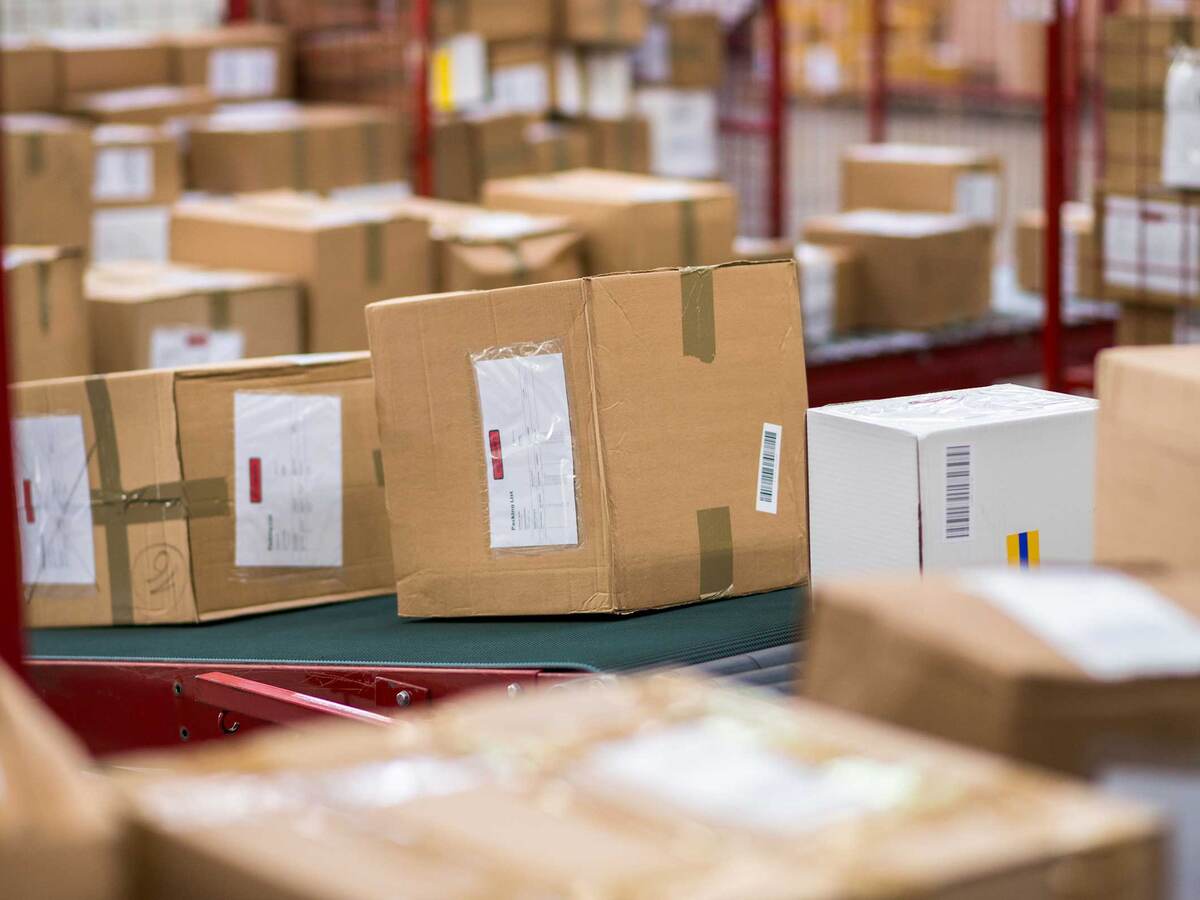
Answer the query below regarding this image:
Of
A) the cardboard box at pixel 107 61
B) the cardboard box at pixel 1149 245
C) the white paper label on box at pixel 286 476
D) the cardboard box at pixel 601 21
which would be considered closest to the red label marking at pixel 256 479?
the white paper label on box at pixel 286 476

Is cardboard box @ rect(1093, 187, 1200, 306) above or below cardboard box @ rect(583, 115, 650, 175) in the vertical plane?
below

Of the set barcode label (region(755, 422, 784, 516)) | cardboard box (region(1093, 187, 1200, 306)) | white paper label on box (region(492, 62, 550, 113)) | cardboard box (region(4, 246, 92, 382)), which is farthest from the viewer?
white paper label on box (region(492, 62, 550, 113))

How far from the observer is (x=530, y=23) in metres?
6.83

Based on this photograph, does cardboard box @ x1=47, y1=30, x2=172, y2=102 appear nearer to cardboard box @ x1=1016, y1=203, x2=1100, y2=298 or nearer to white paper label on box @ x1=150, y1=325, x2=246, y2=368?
white paper label on box @ x1=150, y1=325, x2=246, y2=368

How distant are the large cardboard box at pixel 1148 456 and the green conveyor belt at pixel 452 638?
2.60 ft

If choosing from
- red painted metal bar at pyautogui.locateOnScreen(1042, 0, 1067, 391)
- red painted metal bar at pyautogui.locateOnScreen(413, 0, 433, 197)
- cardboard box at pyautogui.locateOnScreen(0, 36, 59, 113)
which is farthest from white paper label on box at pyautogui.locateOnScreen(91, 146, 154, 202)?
red painted metal bar at pyautogui.locateOnScreen(1042, 0, 1067, 391)

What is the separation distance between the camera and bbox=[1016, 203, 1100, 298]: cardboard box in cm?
590

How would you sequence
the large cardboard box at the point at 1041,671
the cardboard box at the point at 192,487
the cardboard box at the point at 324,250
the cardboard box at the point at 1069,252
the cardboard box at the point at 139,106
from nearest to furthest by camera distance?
the large cardboard box at the point at 1041,671, the cardboard box at the point at 192,487, the cardboard box at the point at 324,250, the cardboard box at the point at 1069,252, the cardboard box at the point at 139,106

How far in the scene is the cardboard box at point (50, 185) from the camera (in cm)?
536

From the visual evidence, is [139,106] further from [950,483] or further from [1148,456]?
[1148,456]

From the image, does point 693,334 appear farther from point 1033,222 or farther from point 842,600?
point 1033,222

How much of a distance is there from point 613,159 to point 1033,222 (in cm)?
161

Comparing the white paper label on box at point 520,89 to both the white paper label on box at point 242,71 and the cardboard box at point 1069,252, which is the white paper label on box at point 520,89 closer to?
the white paper label on box at point 242,71

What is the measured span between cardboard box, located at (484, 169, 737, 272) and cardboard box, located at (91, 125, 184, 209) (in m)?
1.86
